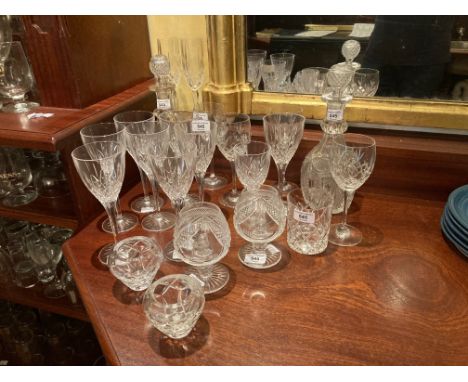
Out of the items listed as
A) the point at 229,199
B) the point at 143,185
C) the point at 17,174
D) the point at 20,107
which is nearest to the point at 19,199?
the point at 17,174

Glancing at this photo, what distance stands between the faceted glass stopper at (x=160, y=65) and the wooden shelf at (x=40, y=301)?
697mm

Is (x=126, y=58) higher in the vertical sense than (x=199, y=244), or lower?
higher

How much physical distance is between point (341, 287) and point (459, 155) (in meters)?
0.47

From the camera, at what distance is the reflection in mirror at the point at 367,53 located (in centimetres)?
98

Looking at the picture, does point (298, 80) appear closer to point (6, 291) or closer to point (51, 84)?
point (51, 84)

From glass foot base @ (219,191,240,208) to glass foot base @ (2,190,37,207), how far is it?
0.54 meters

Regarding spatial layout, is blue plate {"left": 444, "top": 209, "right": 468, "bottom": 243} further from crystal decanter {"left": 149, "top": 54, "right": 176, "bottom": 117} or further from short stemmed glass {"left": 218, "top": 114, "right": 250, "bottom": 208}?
crystal decanter {"left": 149, "top": 54, "right": 176, "bottom": 117}

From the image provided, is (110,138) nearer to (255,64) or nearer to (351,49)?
(255,64)

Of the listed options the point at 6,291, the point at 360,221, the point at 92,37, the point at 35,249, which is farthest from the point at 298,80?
the point at 6,291

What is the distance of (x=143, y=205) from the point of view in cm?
105

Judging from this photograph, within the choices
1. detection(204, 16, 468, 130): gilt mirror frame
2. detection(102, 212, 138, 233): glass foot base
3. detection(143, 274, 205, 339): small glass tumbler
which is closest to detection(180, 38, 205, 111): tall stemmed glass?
detection(204, 16, 468, 130): gilt mirror frame

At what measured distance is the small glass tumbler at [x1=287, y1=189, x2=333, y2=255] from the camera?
0.82 meters

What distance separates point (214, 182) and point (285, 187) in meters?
0.21
